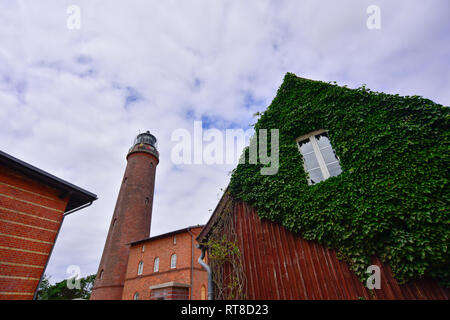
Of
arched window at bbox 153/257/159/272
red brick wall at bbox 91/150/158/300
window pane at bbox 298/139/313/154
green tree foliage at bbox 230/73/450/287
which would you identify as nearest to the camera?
green tree foliage at bbox 230/73/450/287

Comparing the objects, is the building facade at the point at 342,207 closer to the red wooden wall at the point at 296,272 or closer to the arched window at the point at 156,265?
the red wooden wall at the point at 296,272

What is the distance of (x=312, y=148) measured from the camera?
5527mm

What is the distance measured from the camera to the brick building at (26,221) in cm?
502

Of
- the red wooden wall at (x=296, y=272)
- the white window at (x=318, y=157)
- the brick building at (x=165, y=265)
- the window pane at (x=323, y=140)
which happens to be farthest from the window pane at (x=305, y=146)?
the brick building at (x=165, y=265)

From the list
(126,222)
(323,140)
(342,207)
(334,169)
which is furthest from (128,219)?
(342,207)

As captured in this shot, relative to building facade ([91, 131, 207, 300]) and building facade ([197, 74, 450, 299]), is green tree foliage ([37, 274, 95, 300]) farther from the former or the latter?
building facade ([197, 74, 450, 299])

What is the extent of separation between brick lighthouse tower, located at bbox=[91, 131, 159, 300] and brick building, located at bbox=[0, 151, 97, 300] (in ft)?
46.8

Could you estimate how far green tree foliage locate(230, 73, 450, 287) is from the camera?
352 cm

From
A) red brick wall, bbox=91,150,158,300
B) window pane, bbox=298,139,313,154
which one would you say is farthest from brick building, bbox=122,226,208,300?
window pane, bbox=298,139,313,154

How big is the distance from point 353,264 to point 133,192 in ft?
67.0

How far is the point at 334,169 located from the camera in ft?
16.2

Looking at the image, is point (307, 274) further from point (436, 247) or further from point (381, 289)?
point (436, 247)

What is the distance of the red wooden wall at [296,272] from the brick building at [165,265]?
Result: 11734mm
